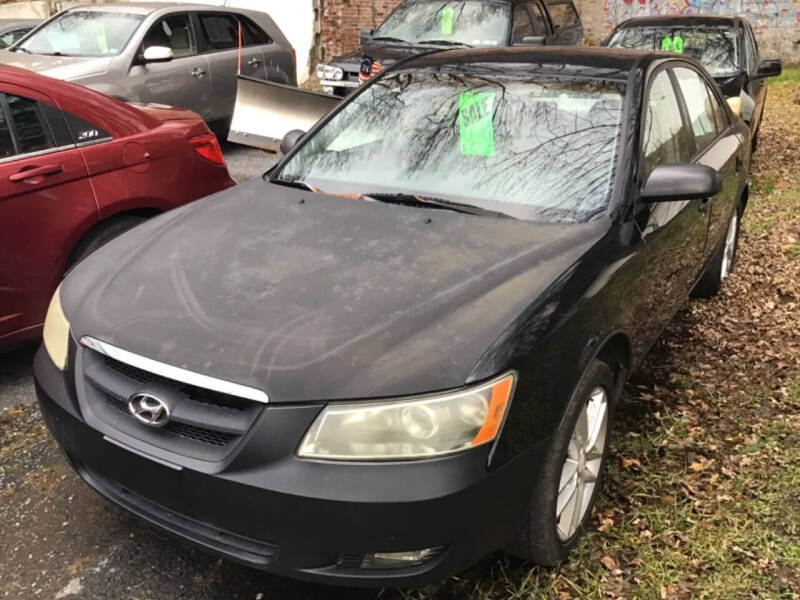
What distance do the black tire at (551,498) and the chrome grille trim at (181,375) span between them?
88cm

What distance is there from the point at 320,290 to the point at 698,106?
2.72 metres

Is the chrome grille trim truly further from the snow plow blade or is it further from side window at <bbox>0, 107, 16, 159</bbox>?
the snow plow blade

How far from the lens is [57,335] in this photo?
8.25 ft

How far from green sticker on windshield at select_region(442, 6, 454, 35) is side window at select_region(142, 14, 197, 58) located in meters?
2.81

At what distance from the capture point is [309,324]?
219 centimetres

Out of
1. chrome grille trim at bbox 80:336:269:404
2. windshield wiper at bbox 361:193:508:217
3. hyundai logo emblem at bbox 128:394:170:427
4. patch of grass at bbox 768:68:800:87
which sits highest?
windshield wiper at bbox 361:193:508:217

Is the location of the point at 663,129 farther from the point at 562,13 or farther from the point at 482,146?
the point at 562,13

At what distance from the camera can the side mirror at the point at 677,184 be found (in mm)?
2824

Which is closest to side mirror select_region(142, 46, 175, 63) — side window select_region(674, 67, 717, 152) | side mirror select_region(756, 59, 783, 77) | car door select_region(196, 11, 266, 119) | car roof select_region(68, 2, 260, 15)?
car roof select_region(68, 2, 260, 15)

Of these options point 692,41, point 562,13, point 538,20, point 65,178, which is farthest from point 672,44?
point 65,178

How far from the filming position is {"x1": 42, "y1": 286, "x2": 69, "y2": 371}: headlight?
8.00 ft

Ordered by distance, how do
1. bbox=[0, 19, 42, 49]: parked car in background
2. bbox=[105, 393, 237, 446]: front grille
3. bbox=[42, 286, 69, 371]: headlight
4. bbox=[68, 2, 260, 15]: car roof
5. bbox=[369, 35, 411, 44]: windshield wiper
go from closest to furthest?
1. bbox=[105, 393, 237, 446]: front grille
2. bbox=[42, 286, 69, 371]: headlight
3. bbox=[68, 2, 260, 15]: car roof
4. bbox=[369, 35, 411, 44]: windshield wiper
5. bbox=[0, 19, 42, 49]: parked car in background

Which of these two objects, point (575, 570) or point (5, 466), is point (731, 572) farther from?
point (5, 466)

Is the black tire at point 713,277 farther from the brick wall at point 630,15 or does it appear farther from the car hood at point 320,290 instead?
the brick wall at point 630,15
